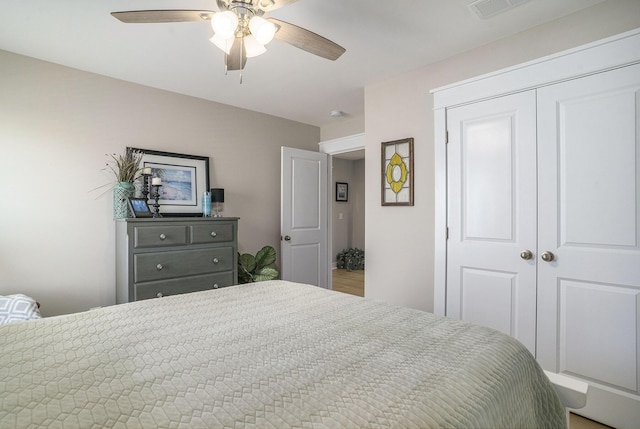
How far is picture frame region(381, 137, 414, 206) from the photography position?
9.32 ft

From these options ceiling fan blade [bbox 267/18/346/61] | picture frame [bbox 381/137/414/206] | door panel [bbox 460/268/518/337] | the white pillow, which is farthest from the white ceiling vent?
the white pillow

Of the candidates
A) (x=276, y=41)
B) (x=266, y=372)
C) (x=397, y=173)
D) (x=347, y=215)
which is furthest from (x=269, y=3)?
(x=347, y=215)

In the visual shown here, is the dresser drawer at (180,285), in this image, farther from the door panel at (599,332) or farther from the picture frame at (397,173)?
the door panel at (599,332)

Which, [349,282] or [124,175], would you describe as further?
[349,282]

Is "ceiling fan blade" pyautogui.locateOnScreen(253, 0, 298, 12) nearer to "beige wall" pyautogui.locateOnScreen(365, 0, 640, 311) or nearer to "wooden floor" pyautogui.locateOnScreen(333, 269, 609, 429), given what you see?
"beige wall" pyautogui.locateOnScreen(365, 0, 640, 311)

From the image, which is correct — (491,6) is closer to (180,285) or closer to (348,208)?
(180,285)

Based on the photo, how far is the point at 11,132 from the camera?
2480 millimetres

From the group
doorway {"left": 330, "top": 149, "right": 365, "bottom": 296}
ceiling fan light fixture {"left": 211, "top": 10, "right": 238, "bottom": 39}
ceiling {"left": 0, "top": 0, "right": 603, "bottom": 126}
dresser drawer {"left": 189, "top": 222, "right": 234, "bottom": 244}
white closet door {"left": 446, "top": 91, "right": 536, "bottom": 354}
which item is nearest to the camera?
ceiling fan light fixture {"left": 211, "top": 10, "right": 238, "bottom": 39}

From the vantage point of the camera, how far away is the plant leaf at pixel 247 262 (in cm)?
350

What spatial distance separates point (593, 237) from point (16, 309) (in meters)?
3.75

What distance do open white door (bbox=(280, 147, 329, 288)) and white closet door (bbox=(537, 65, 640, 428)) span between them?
103 inches

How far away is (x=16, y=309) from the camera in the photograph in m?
2.20

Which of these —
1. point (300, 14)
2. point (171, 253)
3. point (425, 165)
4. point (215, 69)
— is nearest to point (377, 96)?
point (425, 165)

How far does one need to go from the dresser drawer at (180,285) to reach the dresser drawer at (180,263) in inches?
1.7
